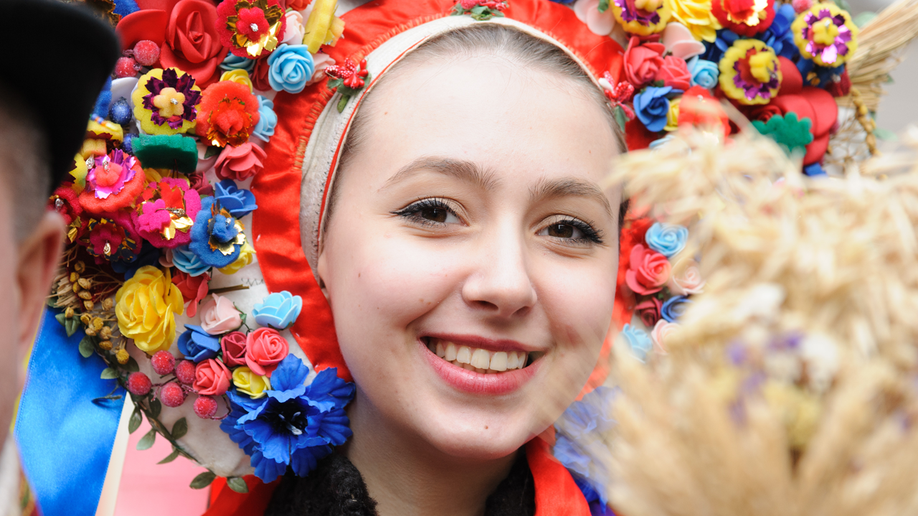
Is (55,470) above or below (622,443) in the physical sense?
below

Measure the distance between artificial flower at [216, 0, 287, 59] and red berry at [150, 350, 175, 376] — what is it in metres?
0.61

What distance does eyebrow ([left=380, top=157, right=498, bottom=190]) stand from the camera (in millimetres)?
1103

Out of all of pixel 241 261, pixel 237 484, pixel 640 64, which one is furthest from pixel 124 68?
pixel 640 64

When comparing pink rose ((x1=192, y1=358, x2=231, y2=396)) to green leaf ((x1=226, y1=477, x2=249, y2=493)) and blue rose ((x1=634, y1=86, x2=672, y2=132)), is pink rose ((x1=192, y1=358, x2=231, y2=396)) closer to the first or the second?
green leaf ((x1=226, y1=477, x2=249, y2=493))

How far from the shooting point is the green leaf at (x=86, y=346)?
4.57 feet

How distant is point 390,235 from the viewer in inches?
44.7

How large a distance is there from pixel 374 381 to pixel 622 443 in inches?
24.7

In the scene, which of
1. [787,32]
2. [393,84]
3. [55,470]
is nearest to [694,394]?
[393,84]

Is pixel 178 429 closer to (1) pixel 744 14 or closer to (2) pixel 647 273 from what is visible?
(2) pixel 647 273

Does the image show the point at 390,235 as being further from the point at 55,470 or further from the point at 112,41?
the point at 55,470

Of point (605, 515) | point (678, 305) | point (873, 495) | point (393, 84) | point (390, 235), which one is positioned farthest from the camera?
point (678, 305)

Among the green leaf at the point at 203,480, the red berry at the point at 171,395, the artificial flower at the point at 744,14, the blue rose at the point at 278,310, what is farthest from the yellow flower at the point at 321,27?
the green leaf at the point at 203,480

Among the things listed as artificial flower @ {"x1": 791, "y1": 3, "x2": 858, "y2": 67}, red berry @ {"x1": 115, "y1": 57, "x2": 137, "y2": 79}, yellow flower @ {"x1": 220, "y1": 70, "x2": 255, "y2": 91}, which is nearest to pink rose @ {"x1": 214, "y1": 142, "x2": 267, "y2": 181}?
Answer: yellow flower @ {"x1": 220, "y1": 70, "x2": 255, "y2": 91}

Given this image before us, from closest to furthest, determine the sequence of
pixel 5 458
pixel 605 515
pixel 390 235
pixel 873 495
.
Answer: pixel 873 495 → pixel 5 458 → pixel 390 235 → pixel 605 515
